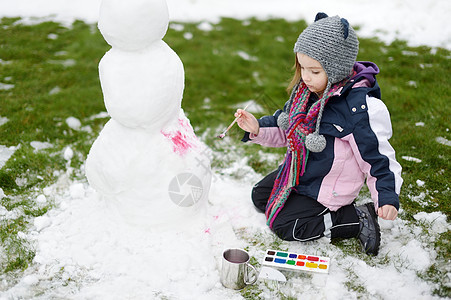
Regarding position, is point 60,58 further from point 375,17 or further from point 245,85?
point 375,17

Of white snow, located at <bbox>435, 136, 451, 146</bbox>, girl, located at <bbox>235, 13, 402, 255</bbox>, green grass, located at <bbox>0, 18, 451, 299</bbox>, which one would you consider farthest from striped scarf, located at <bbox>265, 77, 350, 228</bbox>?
white snow, located at <bbox>435, 136, 451, 146</bbox>

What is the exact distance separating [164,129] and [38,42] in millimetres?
3866

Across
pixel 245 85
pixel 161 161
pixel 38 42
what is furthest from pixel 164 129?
pixel 38 42

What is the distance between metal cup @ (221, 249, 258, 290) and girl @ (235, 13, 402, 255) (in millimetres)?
405

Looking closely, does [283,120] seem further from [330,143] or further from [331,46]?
[331,46]

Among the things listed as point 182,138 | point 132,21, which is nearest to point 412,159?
point 182,138

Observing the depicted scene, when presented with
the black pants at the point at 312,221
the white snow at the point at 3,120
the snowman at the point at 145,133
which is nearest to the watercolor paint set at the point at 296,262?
the black pants at the point at 312,221

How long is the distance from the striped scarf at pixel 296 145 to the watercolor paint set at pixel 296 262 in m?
0.36

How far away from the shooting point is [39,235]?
2471 mm

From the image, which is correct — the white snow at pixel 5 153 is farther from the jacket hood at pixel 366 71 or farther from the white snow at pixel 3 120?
the jacket hood at pixel 366 71

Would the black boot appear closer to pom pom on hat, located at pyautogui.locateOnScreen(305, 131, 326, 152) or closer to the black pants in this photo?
the black pants

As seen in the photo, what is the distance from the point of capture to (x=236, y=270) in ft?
6.84

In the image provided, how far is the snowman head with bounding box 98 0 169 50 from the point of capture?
6.66 ft

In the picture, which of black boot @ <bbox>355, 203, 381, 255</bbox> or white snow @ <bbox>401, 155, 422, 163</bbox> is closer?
black boot @ <bbox>355, 203, 381, 255</bbox>
